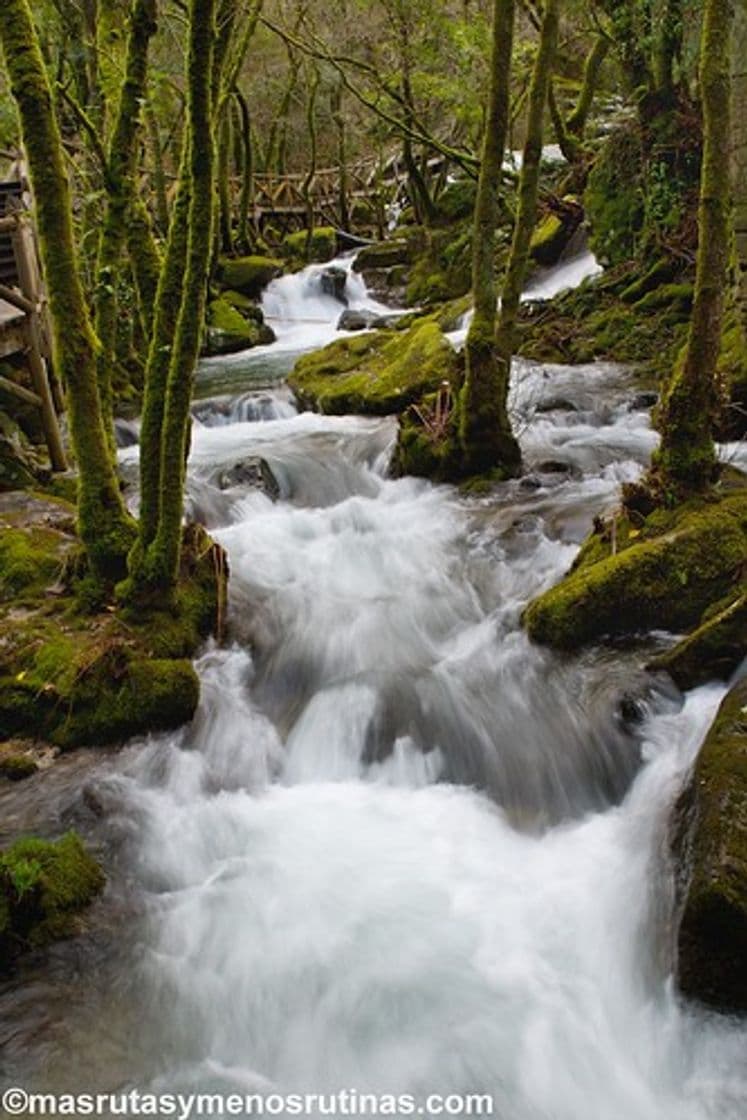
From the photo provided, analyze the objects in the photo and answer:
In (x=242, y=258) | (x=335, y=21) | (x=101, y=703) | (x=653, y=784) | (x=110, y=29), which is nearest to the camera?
(x=653, y=784)

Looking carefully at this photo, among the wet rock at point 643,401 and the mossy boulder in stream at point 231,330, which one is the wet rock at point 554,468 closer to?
the wet rock at point 643,401

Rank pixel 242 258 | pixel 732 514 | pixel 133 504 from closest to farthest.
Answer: pixel 732 514 < pixel 133 504 < pixel 242 258

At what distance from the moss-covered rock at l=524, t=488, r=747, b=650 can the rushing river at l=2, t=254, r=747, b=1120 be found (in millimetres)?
238

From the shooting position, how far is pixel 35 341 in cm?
898

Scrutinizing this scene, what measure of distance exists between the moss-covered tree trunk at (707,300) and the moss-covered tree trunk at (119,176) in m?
3.40

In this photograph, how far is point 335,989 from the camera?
3.59 metres

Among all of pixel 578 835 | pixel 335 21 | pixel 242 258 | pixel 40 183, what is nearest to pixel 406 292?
pixel 242 258

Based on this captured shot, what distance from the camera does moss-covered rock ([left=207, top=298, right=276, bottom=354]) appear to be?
17.8 metres

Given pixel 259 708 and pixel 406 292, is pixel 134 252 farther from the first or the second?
pixel 406 292

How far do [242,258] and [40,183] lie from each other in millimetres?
18793

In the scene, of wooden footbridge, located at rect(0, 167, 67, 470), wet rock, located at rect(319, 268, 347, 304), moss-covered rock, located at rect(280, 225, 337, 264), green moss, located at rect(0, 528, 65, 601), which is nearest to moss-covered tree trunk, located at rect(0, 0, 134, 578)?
green moss, located at rect(0, 528, 65, 601)

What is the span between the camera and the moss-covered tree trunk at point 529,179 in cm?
710

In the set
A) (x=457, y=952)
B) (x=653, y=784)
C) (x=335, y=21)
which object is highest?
(x=335, y=21)

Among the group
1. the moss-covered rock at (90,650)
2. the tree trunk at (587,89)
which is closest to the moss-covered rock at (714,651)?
the moss-covered rock at (90,650)
